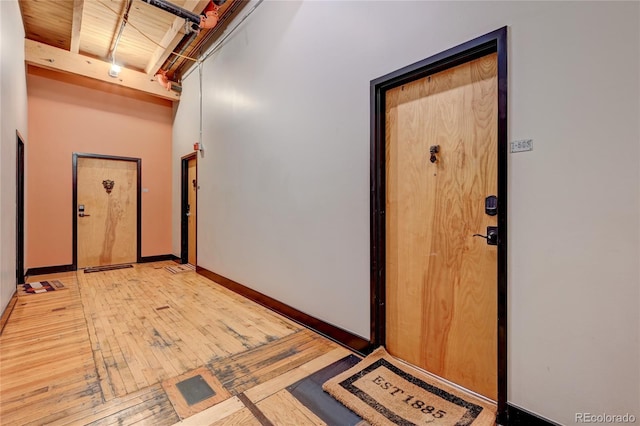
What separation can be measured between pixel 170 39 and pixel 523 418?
220 inches

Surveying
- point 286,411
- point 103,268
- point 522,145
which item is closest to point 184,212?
point 103,268

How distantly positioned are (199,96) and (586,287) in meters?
5.32

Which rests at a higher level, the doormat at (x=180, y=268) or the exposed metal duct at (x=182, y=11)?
the exposed metal duct at (x=182, y=11)

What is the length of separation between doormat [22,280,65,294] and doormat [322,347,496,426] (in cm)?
430

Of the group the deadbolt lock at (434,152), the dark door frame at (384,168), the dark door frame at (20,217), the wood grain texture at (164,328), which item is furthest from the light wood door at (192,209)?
the deadbolt lock at (434,152)

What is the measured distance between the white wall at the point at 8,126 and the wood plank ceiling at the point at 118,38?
0.59 m

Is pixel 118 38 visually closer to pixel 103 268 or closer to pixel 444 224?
pixel 103 268

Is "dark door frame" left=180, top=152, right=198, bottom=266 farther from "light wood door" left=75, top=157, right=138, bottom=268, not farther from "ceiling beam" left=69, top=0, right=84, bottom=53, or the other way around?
"ceiling beam" left=69, top=0, right=84, bottom=53

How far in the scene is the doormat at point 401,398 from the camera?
1602 mm

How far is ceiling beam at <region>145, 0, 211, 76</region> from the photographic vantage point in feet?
12.3

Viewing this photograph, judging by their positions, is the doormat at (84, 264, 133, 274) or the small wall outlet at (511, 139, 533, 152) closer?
the small wall outlet at (511, 139, 533, 152)

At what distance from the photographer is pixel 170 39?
4363 mm

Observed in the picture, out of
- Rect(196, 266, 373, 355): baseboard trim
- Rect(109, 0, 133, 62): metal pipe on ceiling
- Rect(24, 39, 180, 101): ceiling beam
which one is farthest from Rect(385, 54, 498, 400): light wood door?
Rect(24, 39, 180, 101): ceiling beam

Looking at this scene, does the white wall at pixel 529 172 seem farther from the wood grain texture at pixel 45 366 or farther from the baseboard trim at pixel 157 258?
the baseboard trim at pixel 157 258
